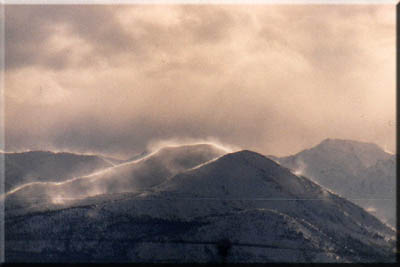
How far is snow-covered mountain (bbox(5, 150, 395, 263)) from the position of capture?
5202 inches

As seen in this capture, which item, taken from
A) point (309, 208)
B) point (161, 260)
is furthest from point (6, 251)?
point (309, 208)

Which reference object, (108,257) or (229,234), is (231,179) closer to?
(229,234)

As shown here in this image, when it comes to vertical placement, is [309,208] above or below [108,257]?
above

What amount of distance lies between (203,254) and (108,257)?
21.7m

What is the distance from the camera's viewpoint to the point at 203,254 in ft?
423

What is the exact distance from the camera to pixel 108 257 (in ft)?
429

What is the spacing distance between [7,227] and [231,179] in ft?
244

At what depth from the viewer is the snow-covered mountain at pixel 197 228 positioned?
132125mm

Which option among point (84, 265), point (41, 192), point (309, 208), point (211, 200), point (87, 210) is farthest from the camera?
point (41, 192)

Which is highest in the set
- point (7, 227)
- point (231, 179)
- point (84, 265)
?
point (231, 179)

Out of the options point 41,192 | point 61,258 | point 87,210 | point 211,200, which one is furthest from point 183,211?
point 41,192

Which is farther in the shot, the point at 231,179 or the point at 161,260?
the point at 231,179

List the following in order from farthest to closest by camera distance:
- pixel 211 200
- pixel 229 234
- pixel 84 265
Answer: pixel 211 200 < pixel 229 234 < pixel 84 265

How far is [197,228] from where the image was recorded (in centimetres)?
14362
